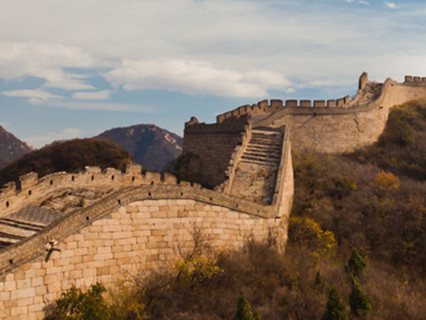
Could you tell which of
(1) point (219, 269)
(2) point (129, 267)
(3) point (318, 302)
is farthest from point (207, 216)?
(3) point (318, 302)

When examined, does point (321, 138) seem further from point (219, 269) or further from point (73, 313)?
point (73, 313)

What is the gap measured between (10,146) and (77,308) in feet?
172

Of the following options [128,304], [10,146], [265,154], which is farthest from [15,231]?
[10,146]

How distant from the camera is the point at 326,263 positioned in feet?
46.4

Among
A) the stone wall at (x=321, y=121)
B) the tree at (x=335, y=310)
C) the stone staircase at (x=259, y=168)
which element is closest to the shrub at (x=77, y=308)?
the tree at (x=335, y=310)

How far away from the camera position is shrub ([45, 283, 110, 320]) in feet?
29.2

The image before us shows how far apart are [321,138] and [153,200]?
1530 centimetres

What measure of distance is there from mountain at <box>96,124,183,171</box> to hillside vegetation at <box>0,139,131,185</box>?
32659 millimetres

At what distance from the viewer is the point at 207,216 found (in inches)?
482

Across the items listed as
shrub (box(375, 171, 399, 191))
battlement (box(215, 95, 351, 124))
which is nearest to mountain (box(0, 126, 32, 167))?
battlement (box(215, 95, 351, 124))

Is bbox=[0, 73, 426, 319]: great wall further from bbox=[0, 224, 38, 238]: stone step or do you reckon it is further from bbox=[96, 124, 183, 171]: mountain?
bbox=[96, 124, 183, 171]: mountain

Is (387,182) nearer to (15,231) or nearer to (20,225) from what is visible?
(20,225)

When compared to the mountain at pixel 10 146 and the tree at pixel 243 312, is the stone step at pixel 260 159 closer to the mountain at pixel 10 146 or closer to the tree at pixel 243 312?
the tree at pixel 243 312

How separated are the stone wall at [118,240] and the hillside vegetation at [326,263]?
40 cm
